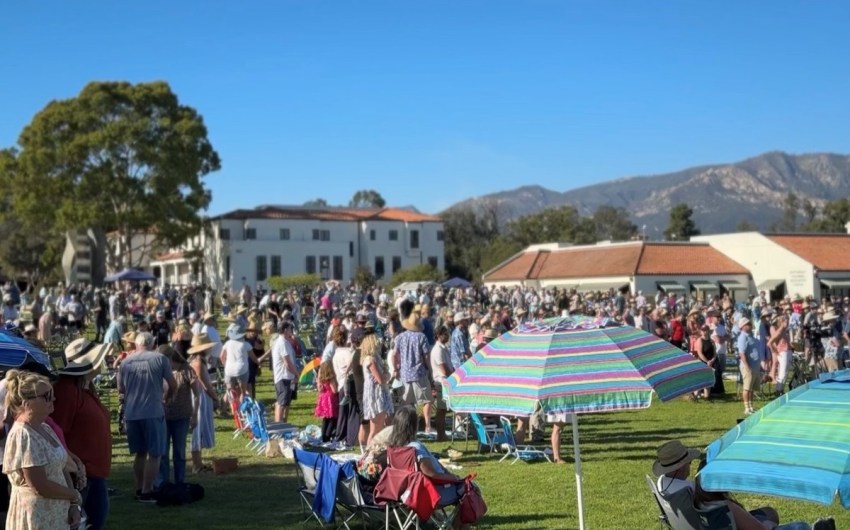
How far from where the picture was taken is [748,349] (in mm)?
13945

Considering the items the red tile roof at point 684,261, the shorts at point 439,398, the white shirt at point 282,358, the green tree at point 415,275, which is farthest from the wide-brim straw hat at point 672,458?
the green tree at point 415,275

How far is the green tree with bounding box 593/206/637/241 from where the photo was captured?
115m

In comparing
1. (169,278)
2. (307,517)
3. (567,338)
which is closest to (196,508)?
(307,517)

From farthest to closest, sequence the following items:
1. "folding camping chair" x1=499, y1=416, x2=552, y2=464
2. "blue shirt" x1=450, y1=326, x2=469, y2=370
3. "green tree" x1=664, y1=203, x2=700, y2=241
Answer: "green tree" x1=664, y1=203, x2=700, y2=241, "blue shirt" x1=450, y1=326, x2=469, y2=370, "folding camping chair" x1=499, y1=416, x2=552, y2=464

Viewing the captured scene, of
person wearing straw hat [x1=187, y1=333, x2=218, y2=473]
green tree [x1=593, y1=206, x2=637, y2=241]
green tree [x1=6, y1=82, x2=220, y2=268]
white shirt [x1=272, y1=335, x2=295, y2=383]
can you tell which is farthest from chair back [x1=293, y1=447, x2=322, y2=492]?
green tree [x1=593, y1=206, x2=637, y2=241]

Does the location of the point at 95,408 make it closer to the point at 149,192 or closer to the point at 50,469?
the point at 50,469

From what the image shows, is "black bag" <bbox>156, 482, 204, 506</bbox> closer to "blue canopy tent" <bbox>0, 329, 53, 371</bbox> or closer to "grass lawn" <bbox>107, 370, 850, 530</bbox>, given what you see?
"grass lawn" <bbox>107, 370, 850, 530</bbox>

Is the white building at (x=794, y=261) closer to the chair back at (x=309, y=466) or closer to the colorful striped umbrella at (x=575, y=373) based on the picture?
the chair back at (x=309, y=466)

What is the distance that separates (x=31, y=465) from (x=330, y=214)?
232 feet

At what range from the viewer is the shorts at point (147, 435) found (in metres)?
8.29

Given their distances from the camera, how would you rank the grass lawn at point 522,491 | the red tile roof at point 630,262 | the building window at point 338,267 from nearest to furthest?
1. the grass lawn at point 522,491
2. the red tile roof at point 630,262
3. the building window at point 338,267

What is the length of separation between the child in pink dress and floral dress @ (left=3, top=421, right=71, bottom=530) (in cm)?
659

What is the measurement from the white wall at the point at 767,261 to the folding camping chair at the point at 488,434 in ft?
157

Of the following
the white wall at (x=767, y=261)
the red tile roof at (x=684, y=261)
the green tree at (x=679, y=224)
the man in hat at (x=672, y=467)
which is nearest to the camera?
the man in hat at (x=672, y=467)
